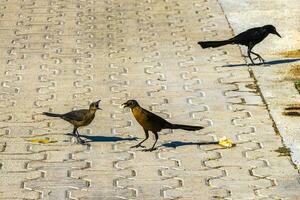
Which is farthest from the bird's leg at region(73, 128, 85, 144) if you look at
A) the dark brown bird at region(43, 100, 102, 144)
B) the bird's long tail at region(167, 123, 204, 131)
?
the bird's long tail at region(167, 123, 204, 131)

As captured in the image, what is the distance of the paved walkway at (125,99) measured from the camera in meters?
9.42

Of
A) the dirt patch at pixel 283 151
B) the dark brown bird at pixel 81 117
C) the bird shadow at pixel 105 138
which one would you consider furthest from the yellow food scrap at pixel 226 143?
the dark brown bird at pixel 81 117

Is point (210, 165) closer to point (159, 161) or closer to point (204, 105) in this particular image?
point (159, 161)

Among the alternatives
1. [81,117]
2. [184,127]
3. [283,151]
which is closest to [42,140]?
[81,117]

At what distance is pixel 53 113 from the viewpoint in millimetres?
11719

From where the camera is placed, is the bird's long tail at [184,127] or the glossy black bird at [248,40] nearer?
the bird's long tail at [184,127]

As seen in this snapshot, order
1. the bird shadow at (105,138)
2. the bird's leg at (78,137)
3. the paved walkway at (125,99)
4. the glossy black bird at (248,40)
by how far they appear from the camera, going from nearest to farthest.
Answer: the paved walkway at (125,99), the bird's leg at (78,137), the bird shadow at (105,138), the glossy black bird at (248,40)

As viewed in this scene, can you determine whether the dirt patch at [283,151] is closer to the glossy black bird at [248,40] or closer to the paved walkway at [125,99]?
the paved walkway at [125,99]

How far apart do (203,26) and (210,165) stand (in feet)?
21.8

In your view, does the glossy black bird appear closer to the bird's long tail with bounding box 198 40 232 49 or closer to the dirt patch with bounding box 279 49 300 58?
the bird's long tail with bounding box 198 40 232 49

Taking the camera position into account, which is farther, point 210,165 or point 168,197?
point 210,165

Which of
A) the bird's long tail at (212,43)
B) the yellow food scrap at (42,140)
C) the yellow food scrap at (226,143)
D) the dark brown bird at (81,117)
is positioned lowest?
the yellow food scrap at (226,143)

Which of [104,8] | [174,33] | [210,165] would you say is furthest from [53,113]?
[104,8]

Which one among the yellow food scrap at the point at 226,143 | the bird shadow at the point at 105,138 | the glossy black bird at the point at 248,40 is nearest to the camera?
the yellow food scrap at the point at 226,143
